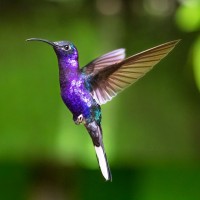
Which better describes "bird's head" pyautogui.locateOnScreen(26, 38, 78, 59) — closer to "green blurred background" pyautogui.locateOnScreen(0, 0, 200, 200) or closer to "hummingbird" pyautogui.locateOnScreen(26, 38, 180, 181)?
"hummingbird" pyautogui.locateOnScreen(26, 38, 180, 181)

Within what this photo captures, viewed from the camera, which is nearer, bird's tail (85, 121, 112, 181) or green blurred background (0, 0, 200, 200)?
bird's tail (85, 121, 112, 181)

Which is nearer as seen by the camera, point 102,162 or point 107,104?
point 102,162

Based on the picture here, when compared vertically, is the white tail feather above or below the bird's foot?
below

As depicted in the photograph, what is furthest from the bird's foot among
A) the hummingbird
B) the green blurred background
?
the green blurred background

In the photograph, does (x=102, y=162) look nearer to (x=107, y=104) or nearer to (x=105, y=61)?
(x=105, y=61)

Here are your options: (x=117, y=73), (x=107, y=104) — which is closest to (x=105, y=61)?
(x=117, y=73)
